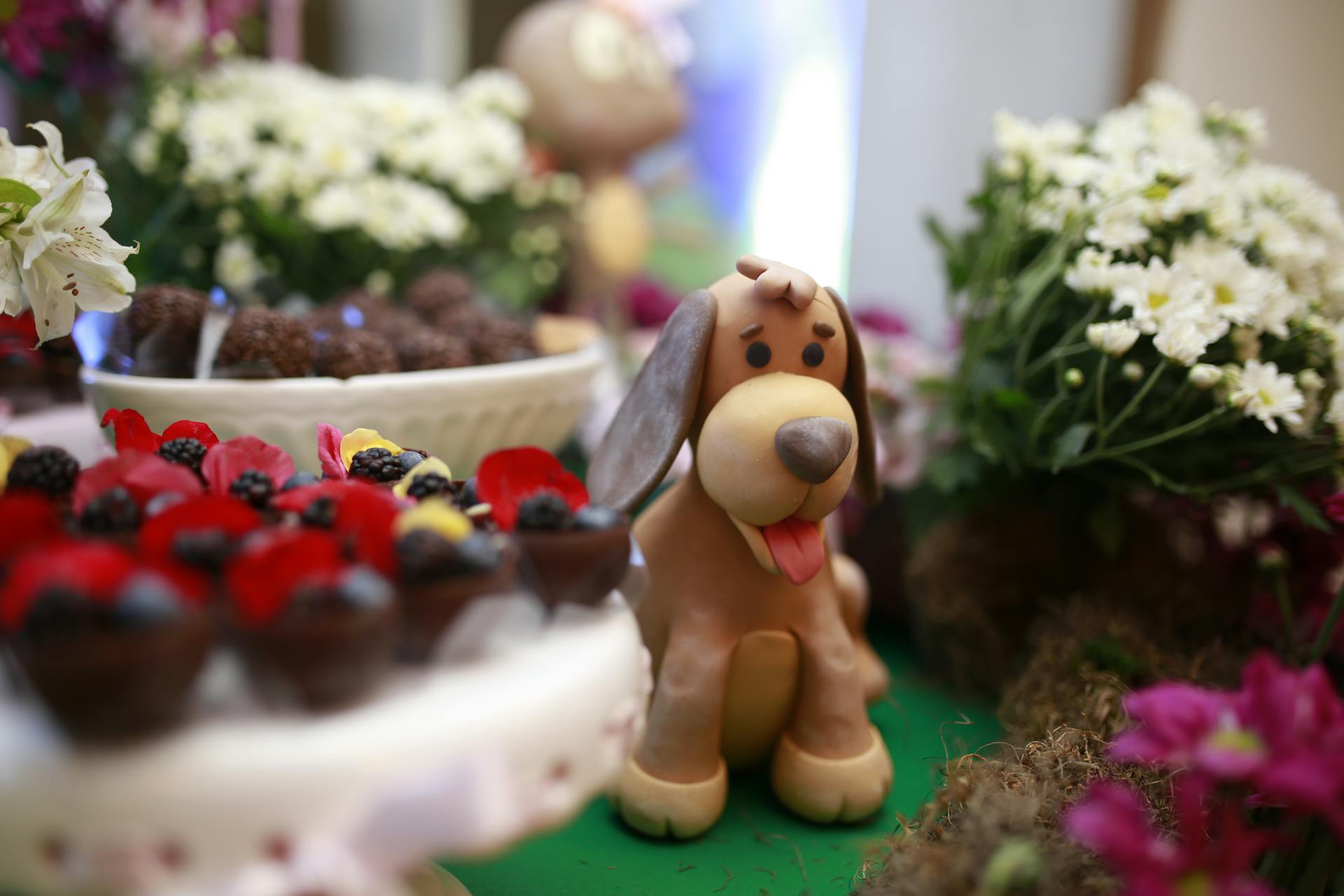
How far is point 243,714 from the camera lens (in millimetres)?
464

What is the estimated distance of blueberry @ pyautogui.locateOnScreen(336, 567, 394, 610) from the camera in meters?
0.46

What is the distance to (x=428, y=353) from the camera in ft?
3.29

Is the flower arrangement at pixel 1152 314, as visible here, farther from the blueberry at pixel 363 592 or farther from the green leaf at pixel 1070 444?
the blueberry at pixel 363 592

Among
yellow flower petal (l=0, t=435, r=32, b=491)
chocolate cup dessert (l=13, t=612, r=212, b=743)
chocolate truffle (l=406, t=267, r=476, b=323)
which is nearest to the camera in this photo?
chocolate cup dessert (l=13, t=612, r=212, b=743)

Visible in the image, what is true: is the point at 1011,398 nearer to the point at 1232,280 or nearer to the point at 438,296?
the point at 1232,280

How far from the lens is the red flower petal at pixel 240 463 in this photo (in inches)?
25.2

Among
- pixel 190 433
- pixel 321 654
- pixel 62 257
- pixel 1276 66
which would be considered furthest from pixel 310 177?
pixel 1276 66

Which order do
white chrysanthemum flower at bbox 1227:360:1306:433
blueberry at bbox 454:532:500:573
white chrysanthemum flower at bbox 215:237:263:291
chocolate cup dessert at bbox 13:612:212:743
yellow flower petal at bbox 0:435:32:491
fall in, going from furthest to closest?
white chrysanthemum flower at bbox 215:237:263:291 → white chrysanthemum flower at bbox 1227:360:1306:433 → yellow flower petal at bbox 0:435:32:491 → blueberry at bbox 454:532:500:573 → chocolate cup dessert at bbox 13:612:212:743

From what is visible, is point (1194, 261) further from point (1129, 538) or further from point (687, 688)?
point (687, 688)

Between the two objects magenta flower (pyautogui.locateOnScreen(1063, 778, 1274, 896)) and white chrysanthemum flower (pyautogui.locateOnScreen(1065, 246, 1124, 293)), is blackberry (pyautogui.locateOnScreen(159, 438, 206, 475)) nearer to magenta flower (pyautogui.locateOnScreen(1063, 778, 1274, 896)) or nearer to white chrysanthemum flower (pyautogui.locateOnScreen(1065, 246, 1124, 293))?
magenta flower (pyautogui.locateOnScreen(1063, 778, 1274, 896))

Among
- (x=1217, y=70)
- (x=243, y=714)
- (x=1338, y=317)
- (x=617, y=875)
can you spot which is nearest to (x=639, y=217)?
(x=1217, y=70)

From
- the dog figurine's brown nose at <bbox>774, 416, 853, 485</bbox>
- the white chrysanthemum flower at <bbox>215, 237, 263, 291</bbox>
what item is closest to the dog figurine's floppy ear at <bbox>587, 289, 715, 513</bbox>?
the dog figurine's brown nose at <bbox>774, 416, 853, 485</bbox>

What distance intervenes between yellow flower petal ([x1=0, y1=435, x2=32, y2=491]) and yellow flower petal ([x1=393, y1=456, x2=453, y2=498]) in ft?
0.83

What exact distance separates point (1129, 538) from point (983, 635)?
237 mm
